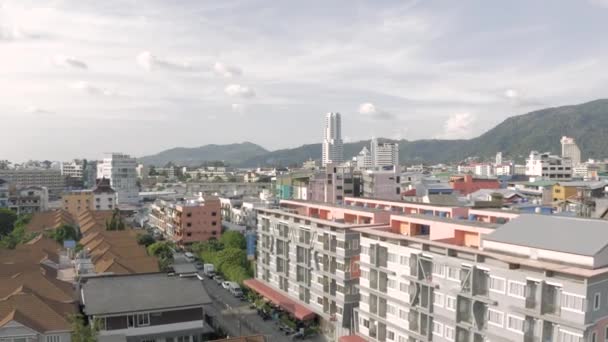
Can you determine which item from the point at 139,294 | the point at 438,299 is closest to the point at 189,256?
the point at 139,294

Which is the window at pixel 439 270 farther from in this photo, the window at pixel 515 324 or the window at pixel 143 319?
the window at pixel 143 319

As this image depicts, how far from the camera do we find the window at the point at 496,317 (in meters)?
15.5

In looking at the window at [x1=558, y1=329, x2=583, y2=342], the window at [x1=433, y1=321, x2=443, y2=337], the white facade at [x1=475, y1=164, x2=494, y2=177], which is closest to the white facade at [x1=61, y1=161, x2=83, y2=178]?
the white facade at [x1=475, y1=164, x2=494, y2=177]

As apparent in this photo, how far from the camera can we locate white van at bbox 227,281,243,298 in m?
34.3

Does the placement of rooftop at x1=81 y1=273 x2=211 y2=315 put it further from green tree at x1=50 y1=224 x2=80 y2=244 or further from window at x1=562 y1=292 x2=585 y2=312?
green tree at x1=50 y1=224 x2=80 y2=244

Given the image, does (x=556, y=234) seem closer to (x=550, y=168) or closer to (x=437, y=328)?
(x=437, y=328)

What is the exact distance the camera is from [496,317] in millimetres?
15664

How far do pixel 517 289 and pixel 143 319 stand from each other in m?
15.0

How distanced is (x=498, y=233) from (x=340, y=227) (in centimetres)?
900

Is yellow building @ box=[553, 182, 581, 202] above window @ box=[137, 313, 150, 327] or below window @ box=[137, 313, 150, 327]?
above

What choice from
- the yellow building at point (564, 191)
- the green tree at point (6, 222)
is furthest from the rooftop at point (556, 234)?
the green tree at point (6, 222)

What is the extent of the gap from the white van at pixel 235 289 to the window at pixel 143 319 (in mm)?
13155

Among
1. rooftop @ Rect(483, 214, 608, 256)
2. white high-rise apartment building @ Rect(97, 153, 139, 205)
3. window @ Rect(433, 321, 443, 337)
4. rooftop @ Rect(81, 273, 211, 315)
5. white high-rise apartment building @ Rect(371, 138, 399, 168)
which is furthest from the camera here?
white high-rise apartment building @ Rect(371, 138, 399, 168)

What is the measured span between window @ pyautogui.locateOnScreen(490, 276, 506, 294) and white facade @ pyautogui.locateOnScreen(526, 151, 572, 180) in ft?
241
